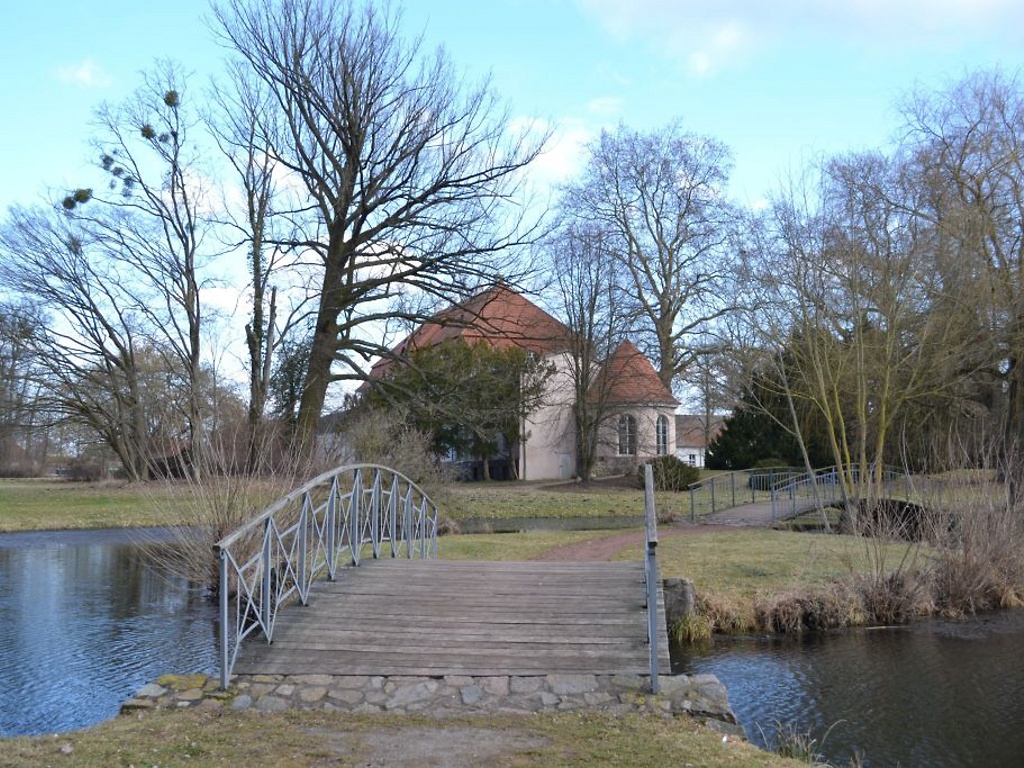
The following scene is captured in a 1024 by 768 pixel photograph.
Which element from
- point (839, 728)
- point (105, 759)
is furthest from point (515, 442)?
point (105, 759)

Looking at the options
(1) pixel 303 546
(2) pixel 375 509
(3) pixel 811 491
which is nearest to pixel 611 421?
(3) pixel 811 491

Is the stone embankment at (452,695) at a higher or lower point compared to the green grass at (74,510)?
lower

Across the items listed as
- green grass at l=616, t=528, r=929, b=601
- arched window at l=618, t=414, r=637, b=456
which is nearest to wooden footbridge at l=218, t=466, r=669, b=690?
green grass at l=616, t=528, r=929, b=601

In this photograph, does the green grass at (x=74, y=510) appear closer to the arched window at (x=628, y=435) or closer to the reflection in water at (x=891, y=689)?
the reflection in water at (x=891, y=689)

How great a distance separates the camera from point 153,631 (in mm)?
11328

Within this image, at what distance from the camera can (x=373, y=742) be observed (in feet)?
18.0

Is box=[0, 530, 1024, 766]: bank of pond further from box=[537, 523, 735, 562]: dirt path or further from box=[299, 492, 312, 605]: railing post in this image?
box=[537, 523, 735, 562]: dirt path

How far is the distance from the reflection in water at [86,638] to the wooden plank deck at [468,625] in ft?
6.28

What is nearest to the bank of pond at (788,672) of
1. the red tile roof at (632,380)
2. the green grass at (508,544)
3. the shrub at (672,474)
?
the green grass at (508,544)

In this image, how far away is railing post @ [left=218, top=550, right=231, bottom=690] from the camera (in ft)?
19.5

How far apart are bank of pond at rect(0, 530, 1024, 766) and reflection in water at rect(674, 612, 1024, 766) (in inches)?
0.7

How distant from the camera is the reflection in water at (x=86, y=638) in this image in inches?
320

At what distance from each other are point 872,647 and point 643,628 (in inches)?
196

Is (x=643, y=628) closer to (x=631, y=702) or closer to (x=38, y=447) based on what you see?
(x=631, y=702)
